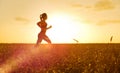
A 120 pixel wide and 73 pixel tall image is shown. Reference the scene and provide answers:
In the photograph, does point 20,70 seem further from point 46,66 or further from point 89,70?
point 89,70

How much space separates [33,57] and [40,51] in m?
2.36

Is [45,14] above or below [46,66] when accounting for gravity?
above

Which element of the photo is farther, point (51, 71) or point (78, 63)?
point (78, 63)

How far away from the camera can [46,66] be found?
12.3m

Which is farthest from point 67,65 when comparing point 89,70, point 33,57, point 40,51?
point 40,51

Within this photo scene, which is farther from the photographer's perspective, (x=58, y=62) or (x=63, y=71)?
(x=58, y=62)

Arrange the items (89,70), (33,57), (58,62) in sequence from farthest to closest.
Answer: (33,57)
(58,62)
(89,70)

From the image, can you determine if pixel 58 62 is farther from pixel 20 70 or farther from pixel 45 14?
pixel 45 14

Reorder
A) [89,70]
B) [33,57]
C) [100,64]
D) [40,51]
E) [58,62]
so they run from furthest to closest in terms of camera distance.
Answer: [40,51] → [33,57] → [58,62] → [100,64] → [89,70]

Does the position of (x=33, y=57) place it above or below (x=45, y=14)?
below

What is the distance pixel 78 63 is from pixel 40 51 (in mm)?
4405

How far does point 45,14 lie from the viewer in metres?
17.6

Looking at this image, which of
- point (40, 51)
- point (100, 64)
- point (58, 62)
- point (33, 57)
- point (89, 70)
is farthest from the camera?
point (40, 51)

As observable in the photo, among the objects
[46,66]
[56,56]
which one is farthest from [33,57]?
[46,66]
